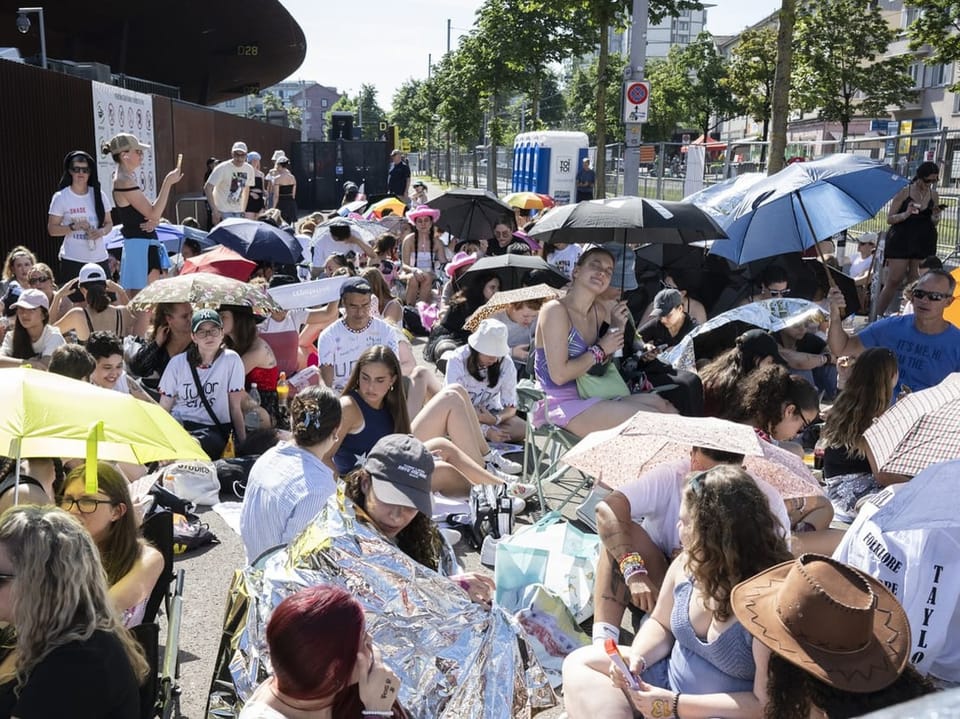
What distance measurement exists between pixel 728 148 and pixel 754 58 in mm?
30865

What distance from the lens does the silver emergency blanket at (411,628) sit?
2.96 m

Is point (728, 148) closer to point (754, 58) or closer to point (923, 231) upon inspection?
point (923, 231)

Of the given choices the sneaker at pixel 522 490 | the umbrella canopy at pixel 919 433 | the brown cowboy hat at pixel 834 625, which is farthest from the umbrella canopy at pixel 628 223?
the brown cowboy hat at pixel 834 625

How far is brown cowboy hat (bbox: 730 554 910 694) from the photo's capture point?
253cm

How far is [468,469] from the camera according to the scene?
6.05 metres

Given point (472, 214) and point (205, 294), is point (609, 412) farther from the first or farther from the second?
point (472, 214)

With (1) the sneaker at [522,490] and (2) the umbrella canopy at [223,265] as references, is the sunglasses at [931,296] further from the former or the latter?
(2) the umbrella canopy at [223,265]

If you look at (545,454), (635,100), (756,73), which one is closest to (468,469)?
(545,454)


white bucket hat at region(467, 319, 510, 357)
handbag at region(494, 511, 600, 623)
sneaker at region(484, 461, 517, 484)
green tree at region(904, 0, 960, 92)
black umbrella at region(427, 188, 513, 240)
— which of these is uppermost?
green tree at region(904, 0, 960, 92)

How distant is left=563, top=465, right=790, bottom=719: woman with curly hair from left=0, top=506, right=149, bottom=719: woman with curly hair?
156cm

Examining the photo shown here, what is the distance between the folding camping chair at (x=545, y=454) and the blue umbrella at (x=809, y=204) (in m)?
2.48

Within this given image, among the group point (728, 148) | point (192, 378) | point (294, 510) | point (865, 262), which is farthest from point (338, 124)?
point (294, 510)

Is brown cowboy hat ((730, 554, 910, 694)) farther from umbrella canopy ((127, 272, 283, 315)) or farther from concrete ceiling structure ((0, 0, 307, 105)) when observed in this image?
concrete ceiling structure ((0, 0, 307, 105))

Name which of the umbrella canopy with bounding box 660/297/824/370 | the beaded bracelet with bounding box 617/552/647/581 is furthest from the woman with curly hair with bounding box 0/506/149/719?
the umbrella canopy with bounding box 660/297/824/370
